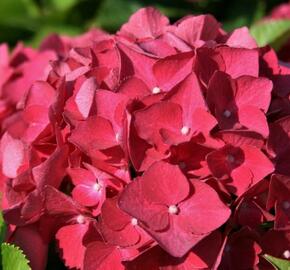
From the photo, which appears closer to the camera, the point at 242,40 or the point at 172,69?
the point at 172,69

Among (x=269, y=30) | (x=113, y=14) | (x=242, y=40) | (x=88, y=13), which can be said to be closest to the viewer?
(x=242, y=40)

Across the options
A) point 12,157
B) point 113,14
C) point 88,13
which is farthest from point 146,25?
point 88,13

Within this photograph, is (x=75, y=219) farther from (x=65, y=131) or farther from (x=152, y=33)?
(x=152, y=33)

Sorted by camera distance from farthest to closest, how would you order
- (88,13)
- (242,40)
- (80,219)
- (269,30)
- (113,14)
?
(88,13)
(113,14)
(269,30)
(242,40)
(80,219)

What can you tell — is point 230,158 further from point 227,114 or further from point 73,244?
point 73,244

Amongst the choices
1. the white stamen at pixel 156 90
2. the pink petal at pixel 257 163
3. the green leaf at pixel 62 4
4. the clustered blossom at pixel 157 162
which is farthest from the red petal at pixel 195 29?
the green leaf at pixel 62 4

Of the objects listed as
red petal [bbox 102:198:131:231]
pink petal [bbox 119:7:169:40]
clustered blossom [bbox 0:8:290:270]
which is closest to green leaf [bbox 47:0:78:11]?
pink petal [bbox 119:7:169:40]
